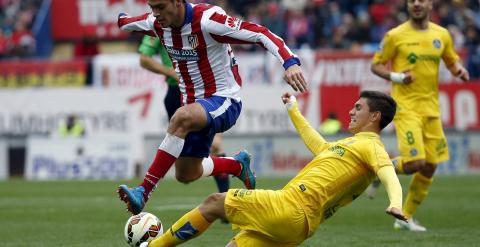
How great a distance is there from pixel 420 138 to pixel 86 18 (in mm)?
20101

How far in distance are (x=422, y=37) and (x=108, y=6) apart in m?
19.1

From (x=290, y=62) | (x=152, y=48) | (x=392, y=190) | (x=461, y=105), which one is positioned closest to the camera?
(x=392, y=190)

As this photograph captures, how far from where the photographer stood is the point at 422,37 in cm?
1155

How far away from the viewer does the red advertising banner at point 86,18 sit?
29547 millimetres

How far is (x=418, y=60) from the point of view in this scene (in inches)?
455

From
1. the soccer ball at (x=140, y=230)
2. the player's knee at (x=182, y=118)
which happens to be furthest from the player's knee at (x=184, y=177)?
the soccer ball at (x=140, y=230)

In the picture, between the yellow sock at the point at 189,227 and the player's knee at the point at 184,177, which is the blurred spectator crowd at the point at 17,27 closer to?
the player's knee at the point at 184,177

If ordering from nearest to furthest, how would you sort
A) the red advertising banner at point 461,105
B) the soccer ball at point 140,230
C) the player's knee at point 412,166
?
the soccer ball at point 140,230 < the player's knee at point 412,166 < the red advertising banner at point 461,105

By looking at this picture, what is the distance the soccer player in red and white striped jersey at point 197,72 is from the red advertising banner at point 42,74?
16725 millimetres

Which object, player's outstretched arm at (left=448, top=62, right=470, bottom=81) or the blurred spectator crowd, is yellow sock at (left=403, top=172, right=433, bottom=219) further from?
the blurred spectator crowd

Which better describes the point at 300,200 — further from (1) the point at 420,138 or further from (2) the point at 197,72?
(1) the point at 420,138

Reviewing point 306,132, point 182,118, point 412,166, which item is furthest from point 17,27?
point 306,132

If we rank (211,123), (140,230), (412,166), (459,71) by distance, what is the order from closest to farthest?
(140,230), (211,123), (412,166), (459,71)

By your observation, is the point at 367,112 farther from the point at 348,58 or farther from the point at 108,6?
the point at 108,6
